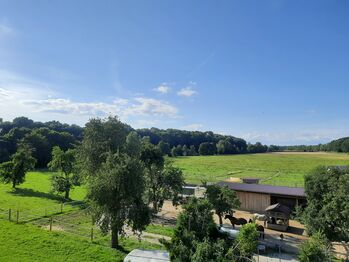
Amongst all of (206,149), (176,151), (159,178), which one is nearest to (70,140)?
(176,151)

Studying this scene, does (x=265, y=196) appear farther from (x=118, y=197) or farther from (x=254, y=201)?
(x=118, y=197)

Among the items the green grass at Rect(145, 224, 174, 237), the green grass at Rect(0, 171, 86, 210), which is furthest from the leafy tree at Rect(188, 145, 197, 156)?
the green grass at Rect(145, 224, 174, 237)

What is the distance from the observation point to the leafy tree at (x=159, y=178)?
31094mm

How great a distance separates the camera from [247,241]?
15.0 m

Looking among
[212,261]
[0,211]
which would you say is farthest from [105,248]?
[0,211]

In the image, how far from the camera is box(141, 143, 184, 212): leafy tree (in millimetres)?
31094

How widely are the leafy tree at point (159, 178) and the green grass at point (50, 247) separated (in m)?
8.89

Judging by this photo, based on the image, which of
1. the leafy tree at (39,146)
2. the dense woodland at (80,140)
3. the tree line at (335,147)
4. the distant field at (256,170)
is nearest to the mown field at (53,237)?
the distant field at (256,170)

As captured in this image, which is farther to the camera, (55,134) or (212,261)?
(55,134)

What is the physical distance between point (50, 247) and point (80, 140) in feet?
262

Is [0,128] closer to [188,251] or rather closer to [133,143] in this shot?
[133,143]

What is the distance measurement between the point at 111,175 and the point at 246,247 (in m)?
10.2

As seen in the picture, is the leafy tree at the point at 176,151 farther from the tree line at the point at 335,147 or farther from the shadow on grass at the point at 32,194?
the shadow on grass at the point at 32,194

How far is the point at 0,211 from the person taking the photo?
28.5m
